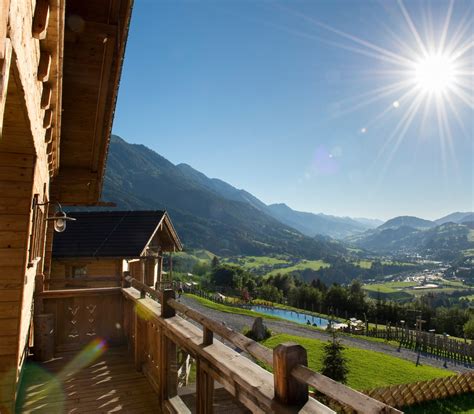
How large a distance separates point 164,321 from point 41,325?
166 inches

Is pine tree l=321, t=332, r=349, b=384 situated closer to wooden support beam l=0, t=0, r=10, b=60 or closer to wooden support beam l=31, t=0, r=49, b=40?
wooden support beam l=31, t=0, r=49, b=40

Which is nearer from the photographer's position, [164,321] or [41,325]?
[164,321]

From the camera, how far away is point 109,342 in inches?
334

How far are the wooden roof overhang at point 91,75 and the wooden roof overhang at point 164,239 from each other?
11750 millimetres

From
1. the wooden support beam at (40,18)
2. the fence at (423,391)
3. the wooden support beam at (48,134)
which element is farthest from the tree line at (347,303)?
the wooden support beam at (40,18)

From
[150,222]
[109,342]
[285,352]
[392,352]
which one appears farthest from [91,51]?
[392,352]

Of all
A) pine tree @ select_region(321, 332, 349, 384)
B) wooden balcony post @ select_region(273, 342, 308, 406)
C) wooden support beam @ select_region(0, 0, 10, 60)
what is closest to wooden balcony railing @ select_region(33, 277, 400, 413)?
wooden balcony post @ select_region(273, 342, 308, 406)

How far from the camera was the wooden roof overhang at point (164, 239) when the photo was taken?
20894mm

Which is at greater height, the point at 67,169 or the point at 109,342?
the point at 67,169

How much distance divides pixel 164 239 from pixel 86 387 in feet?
57.2

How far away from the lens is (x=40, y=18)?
2701 millimetres

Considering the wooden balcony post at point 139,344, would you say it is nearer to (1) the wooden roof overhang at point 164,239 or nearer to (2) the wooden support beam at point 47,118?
(2) the wooden support beam at point 47,118

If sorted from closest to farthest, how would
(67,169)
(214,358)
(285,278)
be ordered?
1. (214,358)
2. (67,169)
3. (285,278)

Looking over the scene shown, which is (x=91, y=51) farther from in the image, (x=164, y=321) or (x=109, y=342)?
(x=109, y=342)
